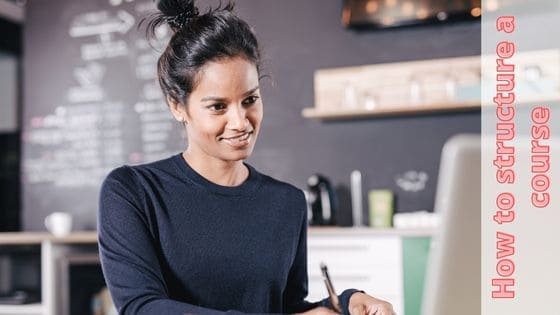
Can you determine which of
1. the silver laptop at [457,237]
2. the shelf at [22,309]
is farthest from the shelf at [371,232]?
the silver laptop at [457,237]

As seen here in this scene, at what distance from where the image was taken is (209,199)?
4.10ft

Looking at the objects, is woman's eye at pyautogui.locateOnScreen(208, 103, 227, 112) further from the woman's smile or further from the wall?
the wall

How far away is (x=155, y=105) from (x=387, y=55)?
1490 mm

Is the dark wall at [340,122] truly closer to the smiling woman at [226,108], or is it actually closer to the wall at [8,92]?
the wall at [8,92]

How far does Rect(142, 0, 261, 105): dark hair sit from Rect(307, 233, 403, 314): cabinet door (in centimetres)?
202

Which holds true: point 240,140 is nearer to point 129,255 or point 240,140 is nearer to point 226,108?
point 226,108

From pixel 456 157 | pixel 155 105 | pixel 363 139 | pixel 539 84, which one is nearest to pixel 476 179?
pixel 456 157

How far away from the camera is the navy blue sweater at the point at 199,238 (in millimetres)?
1115

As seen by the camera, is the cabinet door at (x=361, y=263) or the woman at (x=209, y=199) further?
the cabinet door at (x=361, y=263)

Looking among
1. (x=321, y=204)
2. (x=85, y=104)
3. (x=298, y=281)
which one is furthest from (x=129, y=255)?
(x=85, y=104)

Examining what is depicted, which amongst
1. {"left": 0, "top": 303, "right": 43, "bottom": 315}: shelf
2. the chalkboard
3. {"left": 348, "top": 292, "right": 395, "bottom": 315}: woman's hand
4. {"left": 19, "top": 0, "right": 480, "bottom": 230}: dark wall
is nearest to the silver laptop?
{"left": 348, "top": 292, "right": 395, "bottom": 315}: woman's hand

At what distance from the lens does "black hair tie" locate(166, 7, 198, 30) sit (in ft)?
4.31

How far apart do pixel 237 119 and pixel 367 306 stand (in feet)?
1.35

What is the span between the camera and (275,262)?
49.3 inches
